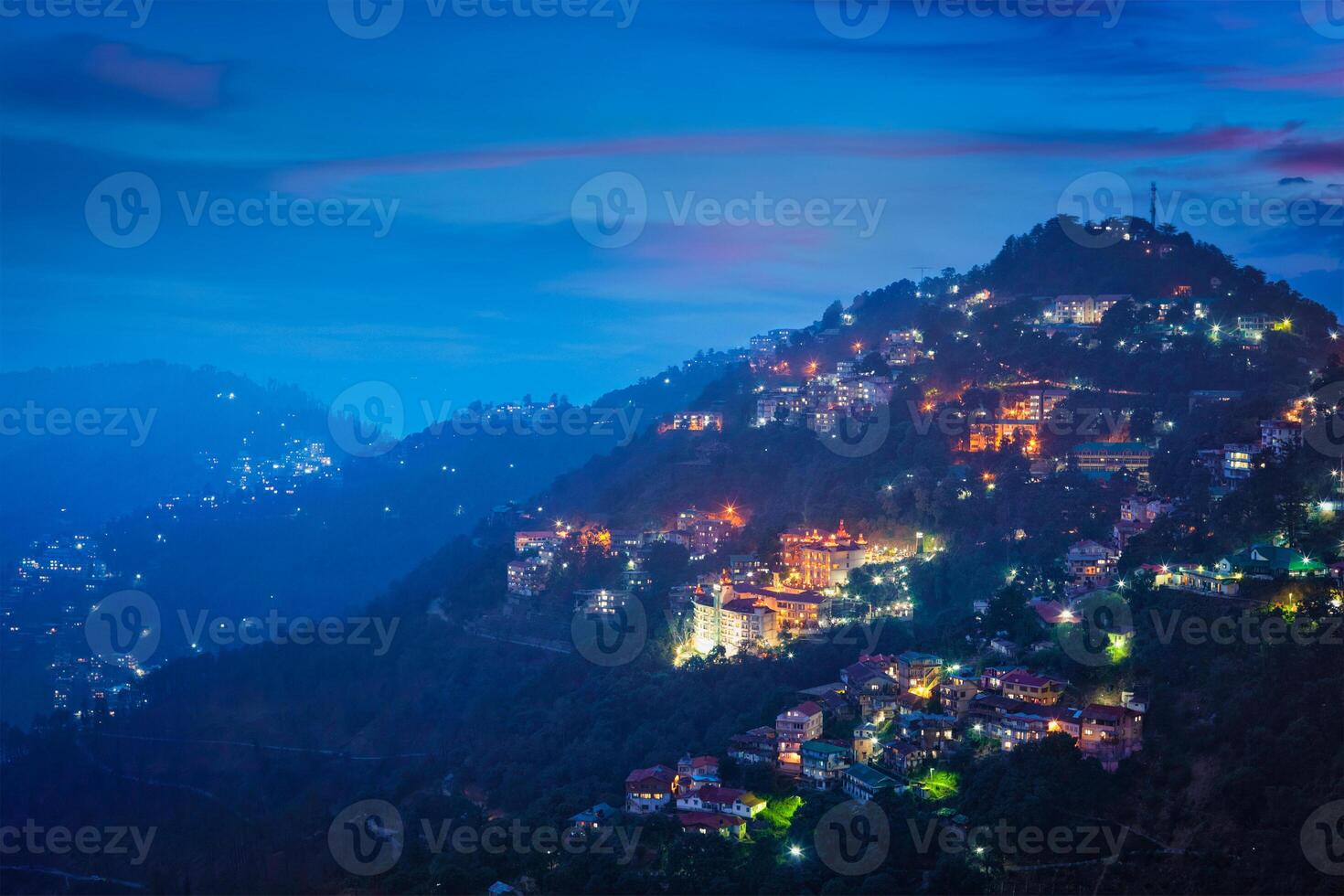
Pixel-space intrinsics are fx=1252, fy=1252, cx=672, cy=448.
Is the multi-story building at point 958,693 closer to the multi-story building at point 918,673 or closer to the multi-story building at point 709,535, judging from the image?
the multi-story building at point 918,673

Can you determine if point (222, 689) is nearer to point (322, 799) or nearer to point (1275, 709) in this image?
point (322, 799)

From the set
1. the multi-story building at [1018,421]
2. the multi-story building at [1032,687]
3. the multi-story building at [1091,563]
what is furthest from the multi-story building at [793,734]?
the multi-story building at [1018,421]

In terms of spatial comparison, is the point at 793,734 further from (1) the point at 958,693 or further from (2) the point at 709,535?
(2) the point at 709,535

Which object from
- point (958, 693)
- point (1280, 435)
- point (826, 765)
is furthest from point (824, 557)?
point (1280, 435)

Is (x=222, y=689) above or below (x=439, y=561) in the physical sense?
below

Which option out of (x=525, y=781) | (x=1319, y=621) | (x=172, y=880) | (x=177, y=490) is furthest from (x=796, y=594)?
(x=177, y=490)
